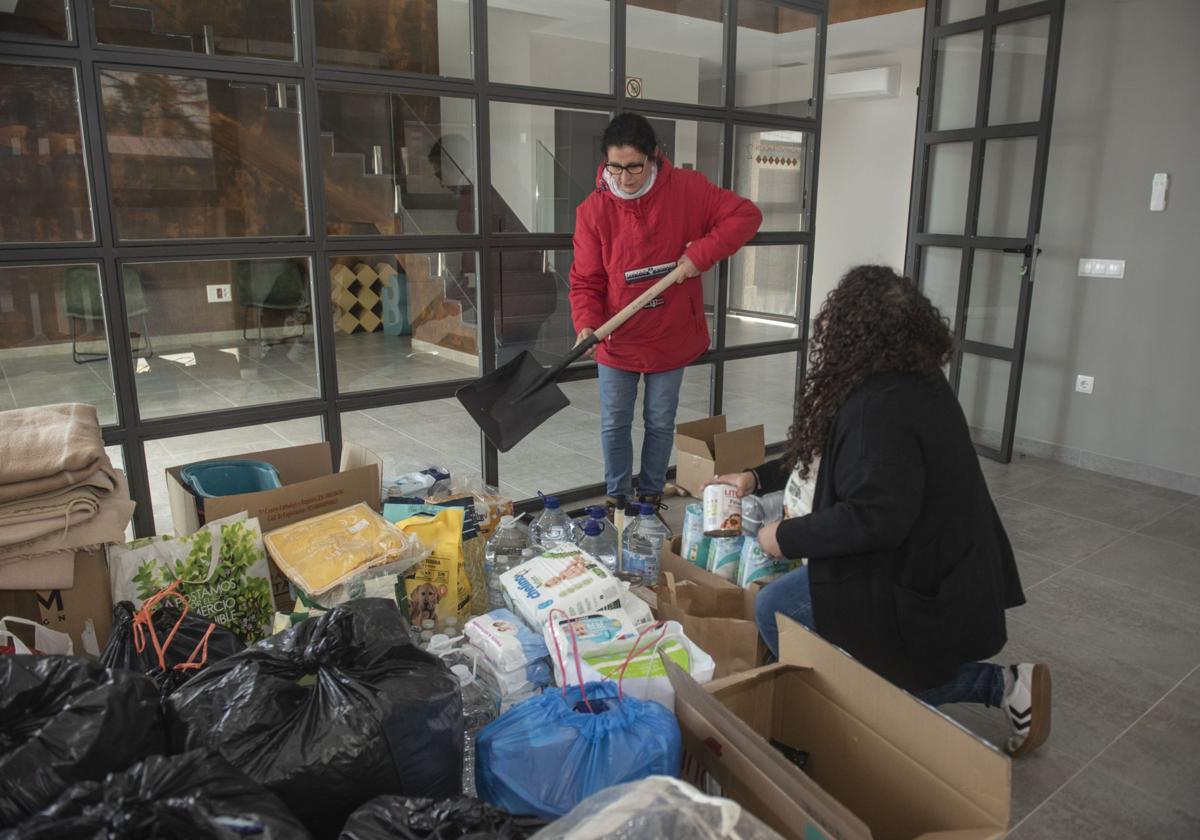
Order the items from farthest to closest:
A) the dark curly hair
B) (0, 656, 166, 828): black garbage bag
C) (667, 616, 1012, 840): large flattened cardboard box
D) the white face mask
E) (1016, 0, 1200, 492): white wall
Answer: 1. (1016, 0, 1200, 492): white wall
2. the white face mask
3. the dark curly hair
4. (667, 616, 1012, 840): large flattened cardboard box
5. (0, 656, 166, 828): black garbage bag

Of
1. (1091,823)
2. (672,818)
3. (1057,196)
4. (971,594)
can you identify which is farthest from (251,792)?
(1057,196)

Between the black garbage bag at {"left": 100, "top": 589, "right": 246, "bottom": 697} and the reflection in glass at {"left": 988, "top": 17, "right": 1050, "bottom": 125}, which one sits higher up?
the reflection in glass at {"left": 988, "top": 17, "right": 1050, "bottom": 125}

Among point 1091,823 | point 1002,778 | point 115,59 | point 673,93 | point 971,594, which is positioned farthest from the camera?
point 673,93

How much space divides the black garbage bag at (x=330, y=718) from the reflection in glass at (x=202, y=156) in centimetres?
175

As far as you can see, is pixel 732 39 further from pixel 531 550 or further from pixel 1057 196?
pixel 531 550

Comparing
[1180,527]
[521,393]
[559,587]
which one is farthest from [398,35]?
[1180,527]

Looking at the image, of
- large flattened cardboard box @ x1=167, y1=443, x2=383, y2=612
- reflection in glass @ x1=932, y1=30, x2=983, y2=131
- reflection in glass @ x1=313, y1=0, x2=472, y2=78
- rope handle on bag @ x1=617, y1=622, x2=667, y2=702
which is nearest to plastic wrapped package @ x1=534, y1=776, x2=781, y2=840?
rope handle on bag @ x1=617, y1=622, x2=667, y2=702

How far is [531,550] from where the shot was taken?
2.30m

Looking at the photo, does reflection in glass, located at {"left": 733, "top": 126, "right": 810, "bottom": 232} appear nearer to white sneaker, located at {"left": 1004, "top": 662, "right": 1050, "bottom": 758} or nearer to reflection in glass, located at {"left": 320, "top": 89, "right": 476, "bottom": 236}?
reflection in glass, located at {"left": 320, "top": 89, "right": 476, "bottom": 236}

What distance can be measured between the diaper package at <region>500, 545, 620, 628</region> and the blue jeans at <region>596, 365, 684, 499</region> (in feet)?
4.87

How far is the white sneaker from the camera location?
6.25ft

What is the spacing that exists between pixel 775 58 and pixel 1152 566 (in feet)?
9.00

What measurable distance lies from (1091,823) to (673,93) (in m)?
3.00

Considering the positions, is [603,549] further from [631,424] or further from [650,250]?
[650,250]
